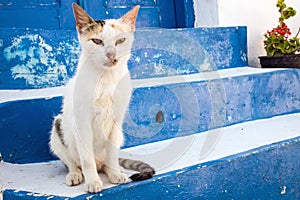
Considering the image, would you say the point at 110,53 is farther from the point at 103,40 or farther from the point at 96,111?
the point at 96,111

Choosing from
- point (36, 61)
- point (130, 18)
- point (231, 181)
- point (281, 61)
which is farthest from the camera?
Result: point (281, 61)

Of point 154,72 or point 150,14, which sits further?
point 150,14

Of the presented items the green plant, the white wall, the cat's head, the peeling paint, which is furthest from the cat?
the green plant

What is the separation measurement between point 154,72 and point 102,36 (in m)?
0.97

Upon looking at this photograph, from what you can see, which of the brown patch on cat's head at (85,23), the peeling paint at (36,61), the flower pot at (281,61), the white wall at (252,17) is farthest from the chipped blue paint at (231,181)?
the white wall at (252,17)

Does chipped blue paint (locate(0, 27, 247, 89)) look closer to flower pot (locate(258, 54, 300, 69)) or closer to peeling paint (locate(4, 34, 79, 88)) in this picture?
peeling paint (locate(4, 34, 79, 88))

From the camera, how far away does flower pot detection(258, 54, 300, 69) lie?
2.62 meters

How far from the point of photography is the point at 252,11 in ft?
9.71

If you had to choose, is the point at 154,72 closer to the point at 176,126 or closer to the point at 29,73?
→ the point at 176,126

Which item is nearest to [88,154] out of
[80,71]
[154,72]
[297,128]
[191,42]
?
[80,71]

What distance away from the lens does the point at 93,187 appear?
117 cm

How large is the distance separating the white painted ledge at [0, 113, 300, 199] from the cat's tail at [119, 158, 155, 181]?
0.06 m

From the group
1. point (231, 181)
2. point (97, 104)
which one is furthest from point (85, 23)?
point (231, 181)

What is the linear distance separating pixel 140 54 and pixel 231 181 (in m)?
0.96
